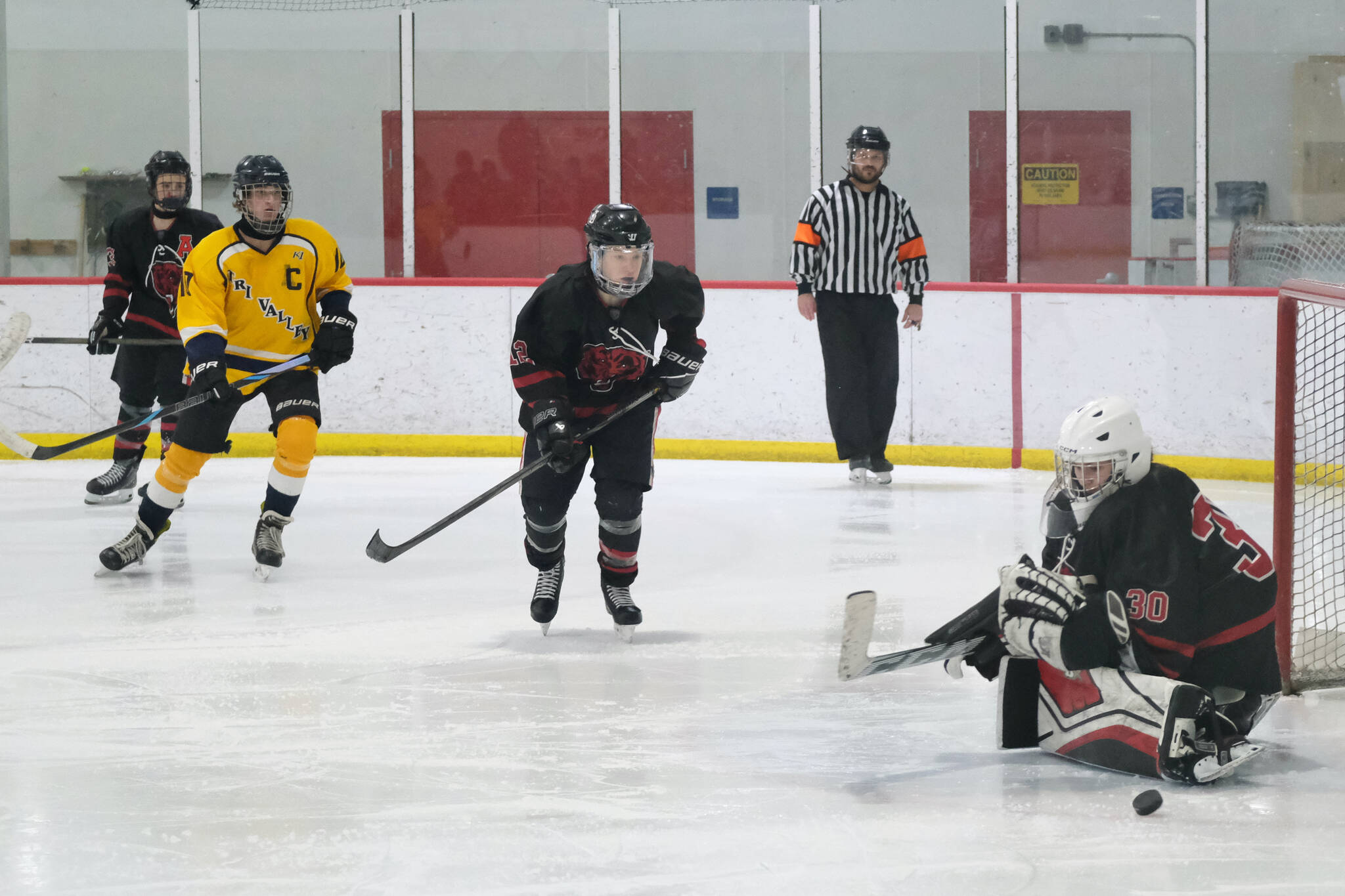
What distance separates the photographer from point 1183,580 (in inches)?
91.9

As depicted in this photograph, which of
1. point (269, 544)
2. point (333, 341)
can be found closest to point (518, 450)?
point (269, 544)

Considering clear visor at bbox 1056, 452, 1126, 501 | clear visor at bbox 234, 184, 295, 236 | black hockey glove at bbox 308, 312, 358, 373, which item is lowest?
clear visor at bbox 1056, 452, 1126, 501

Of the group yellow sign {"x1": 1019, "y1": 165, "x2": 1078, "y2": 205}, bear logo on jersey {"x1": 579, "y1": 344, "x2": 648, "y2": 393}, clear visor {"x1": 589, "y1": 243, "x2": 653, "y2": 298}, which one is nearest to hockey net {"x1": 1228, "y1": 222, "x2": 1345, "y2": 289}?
yellow sign {"x1": 1019, "y1": 165, "x2": 1078, "y2": 205}

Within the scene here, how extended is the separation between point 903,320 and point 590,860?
414 centimetres

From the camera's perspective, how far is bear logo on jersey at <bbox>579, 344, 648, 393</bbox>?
132 inches

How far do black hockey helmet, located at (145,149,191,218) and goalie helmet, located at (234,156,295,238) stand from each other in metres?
1.16

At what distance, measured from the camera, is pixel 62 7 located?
7.43 m

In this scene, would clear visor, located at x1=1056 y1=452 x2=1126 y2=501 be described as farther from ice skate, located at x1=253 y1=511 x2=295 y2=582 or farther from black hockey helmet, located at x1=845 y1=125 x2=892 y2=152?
black hockey helmet, located at x1=845 y1=125 x2=892 y2=152

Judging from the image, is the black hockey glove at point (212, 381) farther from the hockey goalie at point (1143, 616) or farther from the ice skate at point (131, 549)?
the hockey goalie at point (1143, 616)

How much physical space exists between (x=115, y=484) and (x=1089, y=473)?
162 inches

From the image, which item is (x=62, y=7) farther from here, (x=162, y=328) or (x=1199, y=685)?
(x=1199, y=685)

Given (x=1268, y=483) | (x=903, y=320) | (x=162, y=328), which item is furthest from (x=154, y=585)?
(x=1268, y=483)

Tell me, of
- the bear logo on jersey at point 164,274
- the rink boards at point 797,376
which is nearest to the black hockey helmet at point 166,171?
the bear logo on jersey at point 164,274

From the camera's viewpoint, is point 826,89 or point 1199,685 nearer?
point 1199,685
